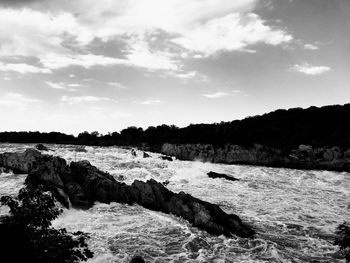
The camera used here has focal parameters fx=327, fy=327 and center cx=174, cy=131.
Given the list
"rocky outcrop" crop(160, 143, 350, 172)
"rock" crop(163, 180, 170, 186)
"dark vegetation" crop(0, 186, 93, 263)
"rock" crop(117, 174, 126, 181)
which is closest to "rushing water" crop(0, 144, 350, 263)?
"rock" crop(117, 174, 126, 181)

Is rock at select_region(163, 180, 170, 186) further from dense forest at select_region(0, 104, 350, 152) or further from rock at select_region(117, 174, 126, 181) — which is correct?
dense forest at select_region(0, 104, 350, 152)

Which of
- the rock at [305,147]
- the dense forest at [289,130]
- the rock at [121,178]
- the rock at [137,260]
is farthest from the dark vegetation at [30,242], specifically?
the dense forest at [289,130]

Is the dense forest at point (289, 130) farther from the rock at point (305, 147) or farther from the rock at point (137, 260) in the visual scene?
the rock at point (137, 260)

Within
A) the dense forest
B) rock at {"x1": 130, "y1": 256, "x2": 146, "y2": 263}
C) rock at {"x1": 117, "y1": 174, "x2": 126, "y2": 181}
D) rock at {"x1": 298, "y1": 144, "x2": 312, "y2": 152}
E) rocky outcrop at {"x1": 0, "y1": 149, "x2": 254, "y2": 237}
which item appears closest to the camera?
rock at {"x1": 130, "y1": 256, "x2": 146, "y2": 263}

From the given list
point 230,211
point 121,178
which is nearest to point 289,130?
point 121,178

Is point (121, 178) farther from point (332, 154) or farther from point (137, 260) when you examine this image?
point (332, 154)

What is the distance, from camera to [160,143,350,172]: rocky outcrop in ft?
175

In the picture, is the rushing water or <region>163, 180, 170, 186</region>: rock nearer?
the rushing water

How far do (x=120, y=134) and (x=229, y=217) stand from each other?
395 ft

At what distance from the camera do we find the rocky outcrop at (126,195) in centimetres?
2047

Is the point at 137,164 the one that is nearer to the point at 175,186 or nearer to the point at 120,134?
the point at 175,186

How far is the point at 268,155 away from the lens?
5888 cm

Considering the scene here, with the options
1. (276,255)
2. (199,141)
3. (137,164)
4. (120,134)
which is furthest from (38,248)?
(120,134)

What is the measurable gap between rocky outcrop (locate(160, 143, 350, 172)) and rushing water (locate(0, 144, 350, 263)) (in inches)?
637
